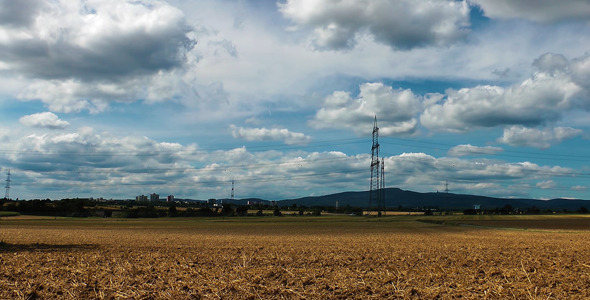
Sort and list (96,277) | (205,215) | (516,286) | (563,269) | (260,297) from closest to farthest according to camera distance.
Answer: (260,297) → (516,286) → (96,277) → (563,269) → (205,215)

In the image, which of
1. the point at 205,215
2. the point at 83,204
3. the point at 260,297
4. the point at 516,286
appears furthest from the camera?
the point at 83,204

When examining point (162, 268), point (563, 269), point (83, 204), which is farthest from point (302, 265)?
point (83, 204)

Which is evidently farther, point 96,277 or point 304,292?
point 96,277

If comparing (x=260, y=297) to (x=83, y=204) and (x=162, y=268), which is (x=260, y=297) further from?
(x=83, y=204)

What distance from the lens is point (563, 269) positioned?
68.7 ft

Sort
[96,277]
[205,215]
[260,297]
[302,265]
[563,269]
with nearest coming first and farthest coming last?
[260,297]
[96,277]
[563,269]
[302,265]
[205,215]

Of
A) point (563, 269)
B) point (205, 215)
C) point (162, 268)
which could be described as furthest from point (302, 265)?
point (205, 215)

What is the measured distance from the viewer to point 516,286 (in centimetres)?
1691

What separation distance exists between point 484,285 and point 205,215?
149 m

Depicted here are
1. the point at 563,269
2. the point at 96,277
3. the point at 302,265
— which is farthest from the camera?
the point at 302,265

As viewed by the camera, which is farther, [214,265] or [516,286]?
[214,265]

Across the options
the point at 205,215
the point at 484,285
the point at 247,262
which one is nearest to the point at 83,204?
the point at 205,215

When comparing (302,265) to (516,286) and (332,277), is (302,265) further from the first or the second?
(516,286)

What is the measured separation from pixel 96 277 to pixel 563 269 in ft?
67.5
